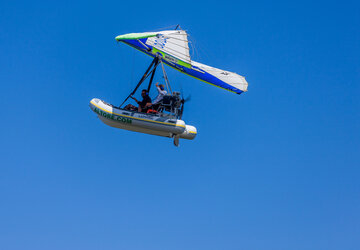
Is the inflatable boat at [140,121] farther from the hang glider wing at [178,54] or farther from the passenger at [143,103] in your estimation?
the hang glider wing at [178,54]

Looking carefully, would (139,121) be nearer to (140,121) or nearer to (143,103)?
(140,121)

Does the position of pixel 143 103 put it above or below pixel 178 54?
below

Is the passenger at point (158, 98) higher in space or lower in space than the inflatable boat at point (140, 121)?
higher

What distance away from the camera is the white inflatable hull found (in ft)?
151

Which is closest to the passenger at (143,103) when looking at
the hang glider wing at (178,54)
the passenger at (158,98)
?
the passenger at (158,98)

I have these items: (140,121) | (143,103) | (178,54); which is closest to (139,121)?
(140,121)

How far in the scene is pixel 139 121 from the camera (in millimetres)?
46031

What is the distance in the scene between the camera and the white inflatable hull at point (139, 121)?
151ft

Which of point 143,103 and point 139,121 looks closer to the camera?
point 139,121

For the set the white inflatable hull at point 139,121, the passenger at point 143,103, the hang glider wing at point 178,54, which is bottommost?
the white inflatable hull at point 139,121

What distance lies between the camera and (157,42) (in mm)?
48344

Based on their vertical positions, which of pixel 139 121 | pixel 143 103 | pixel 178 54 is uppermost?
pixel 178 54

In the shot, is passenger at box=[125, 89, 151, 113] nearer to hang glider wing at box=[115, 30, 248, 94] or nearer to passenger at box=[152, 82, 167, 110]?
passenger at box=[152, 82, 167, 110]

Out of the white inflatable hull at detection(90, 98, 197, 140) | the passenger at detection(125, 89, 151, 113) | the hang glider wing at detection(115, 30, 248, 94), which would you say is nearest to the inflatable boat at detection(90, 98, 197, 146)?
the white inflatable hull at detection(90, 98, 197, 140)
